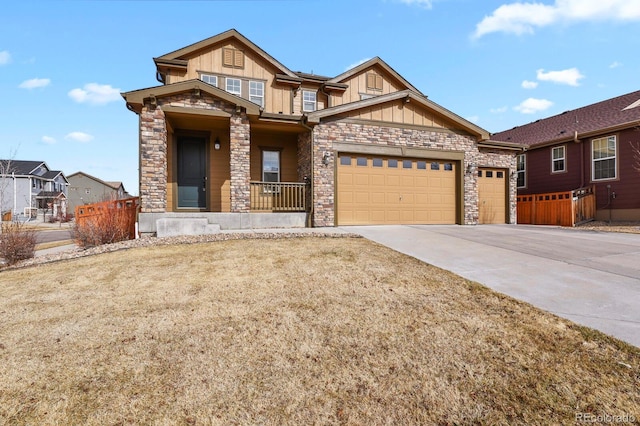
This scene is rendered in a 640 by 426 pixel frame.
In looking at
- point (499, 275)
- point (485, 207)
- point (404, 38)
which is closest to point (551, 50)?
point (404, 38)

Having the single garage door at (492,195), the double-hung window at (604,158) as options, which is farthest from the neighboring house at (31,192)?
the double-hung window at (604,158)

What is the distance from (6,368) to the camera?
8.95 feet

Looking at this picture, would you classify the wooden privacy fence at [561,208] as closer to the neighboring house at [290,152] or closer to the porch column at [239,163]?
the neighboring house at [290,152]

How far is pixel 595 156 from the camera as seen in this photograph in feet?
49.4

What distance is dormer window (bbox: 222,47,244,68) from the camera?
12680 mm

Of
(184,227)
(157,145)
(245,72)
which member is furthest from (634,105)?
(157,145)

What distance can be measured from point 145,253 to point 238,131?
5215mm

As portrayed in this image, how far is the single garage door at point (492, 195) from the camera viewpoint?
13.7 m

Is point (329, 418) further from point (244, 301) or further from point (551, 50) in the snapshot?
point (551, 50)

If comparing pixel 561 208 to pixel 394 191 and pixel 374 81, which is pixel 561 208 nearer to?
pixel 394 191

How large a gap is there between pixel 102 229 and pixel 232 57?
8.59 m

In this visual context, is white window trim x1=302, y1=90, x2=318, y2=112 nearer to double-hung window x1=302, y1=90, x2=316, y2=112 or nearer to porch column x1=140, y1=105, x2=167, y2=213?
double-hung window x1=302, y1=90, x2=316, y2=112

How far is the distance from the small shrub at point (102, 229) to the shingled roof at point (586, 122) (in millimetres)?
20103

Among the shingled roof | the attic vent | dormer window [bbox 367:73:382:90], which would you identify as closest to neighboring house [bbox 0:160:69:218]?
A: dormer window [bbox 367:73:382:90]
